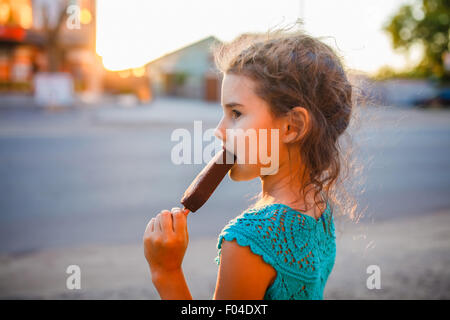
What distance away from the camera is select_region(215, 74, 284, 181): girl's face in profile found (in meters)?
1.39

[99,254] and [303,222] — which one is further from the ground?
[303,222]

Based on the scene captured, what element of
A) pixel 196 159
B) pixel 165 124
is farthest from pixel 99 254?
pixel 165 124

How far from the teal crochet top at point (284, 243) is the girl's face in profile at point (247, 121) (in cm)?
18

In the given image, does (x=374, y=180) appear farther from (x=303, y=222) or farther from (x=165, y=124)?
(x=165, y=124)

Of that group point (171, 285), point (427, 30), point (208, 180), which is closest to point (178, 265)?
point (171, 285)

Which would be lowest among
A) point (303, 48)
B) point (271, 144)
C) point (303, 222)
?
point (303, 222)

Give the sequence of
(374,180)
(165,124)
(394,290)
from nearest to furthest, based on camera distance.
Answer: (394,290)
(374,180)
(165,124)

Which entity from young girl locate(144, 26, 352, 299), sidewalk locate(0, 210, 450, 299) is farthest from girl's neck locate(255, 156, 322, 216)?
sidewalk locate(0, 210, 450, 299)

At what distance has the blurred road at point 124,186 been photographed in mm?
4571

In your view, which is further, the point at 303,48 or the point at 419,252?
the point at 419,252

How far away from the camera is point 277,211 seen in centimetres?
134

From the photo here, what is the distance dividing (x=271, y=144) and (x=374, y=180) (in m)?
6.63

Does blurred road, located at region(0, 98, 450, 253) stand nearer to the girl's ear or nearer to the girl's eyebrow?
the girl's ear

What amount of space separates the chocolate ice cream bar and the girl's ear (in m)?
0.19
